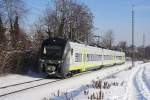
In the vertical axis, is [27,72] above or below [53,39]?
below

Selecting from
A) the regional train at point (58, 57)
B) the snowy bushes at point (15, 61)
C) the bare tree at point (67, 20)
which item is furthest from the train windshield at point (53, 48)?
the bare tree at point (67, 20)

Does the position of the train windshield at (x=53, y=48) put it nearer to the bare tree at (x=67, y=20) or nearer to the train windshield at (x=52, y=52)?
the train windshield at (x=52, y=52)

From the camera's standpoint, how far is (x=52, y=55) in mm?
25391

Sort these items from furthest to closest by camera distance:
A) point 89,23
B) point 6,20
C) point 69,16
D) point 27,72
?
point 89,23 → point 69,16 → point 6,20 → point 27,72

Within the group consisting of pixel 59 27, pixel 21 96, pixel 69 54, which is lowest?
pixel 21 96

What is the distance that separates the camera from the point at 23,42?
103 feet

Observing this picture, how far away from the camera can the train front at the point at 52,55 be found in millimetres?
25078

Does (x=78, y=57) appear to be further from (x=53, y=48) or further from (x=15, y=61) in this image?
(x=15, y=61)

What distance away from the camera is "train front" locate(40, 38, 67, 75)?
2508 cm

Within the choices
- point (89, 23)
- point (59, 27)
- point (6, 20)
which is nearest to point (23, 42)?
point (6, 20)

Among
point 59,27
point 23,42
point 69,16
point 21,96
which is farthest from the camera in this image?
point 69,16

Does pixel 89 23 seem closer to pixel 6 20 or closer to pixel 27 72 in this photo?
pixel 6 20

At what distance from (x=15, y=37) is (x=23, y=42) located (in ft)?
2.75

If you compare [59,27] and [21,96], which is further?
[59,27]
